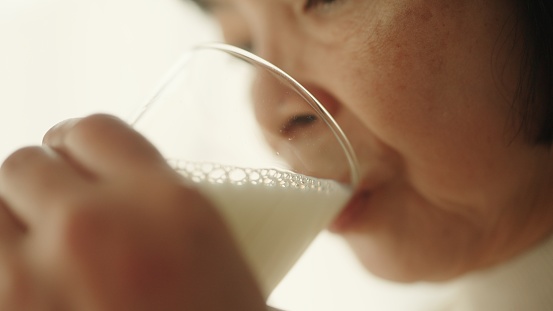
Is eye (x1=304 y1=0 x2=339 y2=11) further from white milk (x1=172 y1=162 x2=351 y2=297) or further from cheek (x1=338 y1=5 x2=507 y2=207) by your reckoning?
white milk (x1=172 y1=162 x2=351 y2=297)

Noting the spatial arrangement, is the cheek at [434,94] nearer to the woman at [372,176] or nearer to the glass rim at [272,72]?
the woman at [372,176]

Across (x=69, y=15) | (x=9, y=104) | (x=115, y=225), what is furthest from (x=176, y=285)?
(x=69, y=15)

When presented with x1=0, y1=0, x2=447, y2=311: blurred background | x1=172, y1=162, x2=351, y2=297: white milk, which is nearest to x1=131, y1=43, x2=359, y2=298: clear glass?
x1=172, y1=162, x2=351, y2=297: white milk

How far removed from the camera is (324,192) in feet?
1.35

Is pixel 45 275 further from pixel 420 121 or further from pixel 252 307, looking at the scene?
pixel 420 121

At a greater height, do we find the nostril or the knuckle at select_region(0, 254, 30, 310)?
the nostril

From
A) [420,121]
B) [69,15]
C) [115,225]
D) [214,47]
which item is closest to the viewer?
[115,225]

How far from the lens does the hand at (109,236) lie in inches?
11.0

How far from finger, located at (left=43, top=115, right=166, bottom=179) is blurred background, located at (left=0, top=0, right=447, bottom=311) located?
0.48m

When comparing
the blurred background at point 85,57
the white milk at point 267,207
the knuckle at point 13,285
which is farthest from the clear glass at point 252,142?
the blurred background at point 85,57

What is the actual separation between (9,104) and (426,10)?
70cm

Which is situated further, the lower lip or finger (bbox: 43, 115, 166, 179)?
the lower lip

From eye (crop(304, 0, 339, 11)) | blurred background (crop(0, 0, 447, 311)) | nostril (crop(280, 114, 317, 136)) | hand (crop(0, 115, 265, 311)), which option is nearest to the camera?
hand (crop(0, 115, 265, 311))

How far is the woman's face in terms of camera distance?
0.49 metres
